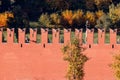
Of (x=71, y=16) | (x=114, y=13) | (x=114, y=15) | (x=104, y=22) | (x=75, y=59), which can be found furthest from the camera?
(x=71, y=16)

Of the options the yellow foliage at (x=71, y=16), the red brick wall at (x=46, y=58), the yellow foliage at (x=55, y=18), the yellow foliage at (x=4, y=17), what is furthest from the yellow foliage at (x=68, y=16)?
the red brick wall at (x=46, y=58)

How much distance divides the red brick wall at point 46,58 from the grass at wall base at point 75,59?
2344 millimetres

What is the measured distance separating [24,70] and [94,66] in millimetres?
3200

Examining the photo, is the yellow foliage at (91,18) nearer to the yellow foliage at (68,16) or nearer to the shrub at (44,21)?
the yellow foliage at (68,16)

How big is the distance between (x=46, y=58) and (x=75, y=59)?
11.1ft

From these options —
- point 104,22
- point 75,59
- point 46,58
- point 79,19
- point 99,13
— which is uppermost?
point 99,13

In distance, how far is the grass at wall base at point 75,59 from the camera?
31484mm

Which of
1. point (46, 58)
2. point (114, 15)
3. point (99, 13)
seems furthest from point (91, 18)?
point (46, 58)

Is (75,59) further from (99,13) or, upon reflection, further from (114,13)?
(99,13)

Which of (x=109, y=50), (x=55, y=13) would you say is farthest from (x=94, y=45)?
(x=55, y=13)

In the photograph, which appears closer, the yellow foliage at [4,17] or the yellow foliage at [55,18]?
the yellow foliage at [4,17]

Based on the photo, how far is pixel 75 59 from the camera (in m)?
31.5

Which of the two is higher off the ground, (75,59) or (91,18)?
(91,18)

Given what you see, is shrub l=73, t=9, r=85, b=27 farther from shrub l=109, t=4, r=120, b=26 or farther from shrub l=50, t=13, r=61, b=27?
shrub l=109, t=4, r=120, b=26
